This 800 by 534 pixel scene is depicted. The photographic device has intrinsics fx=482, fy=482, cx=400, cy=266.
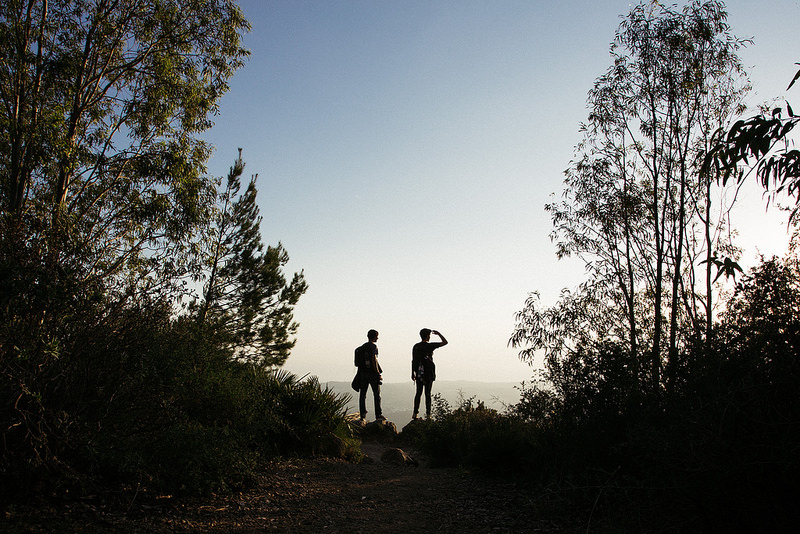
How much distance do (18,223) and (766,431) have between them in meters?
5.83

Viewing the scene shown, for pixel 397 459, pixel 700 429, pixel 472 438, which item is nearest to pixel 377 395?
pixel 397 459

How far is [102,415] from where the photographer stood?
420 centimetres

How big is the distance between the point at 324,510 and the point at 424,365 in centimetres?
569

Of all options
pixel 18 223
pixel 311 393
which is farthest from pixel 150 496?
pixel 311 393

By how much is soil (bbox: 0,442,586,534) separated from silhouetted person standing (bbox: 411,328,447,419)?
13.2ft

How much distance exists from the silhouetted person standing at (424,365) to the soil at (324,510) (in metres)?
4.01

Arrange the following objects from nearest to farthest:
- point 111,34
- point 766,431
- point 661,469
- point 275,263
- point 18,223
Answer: point 766,431 → point 661,469 → point 18,223 → point 111,34 → point 275,263

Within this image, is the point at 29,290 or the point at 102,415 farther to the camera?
the point at 102,415

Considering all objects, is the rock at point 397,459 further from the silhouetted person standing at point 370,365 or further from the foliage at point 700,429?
the foliage at point 700,429

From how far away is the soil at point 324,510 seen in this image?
12.9ft

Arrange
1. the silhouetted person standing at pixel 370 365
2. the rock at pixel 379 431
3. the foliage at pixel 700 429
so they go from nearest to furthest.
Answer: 1. the foliage at pixel 700 429
2. the rock at pixel 379 431
3. the silhouetted person standing at pixel 370 365

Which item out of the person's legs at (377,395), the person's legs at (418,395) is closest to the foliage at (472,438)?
the person's legs at (418,395)

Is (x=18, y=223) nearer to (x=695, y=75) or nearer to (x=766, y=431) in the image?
(x=766, y=431)

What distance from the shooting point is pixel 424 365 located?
34.8 ft
